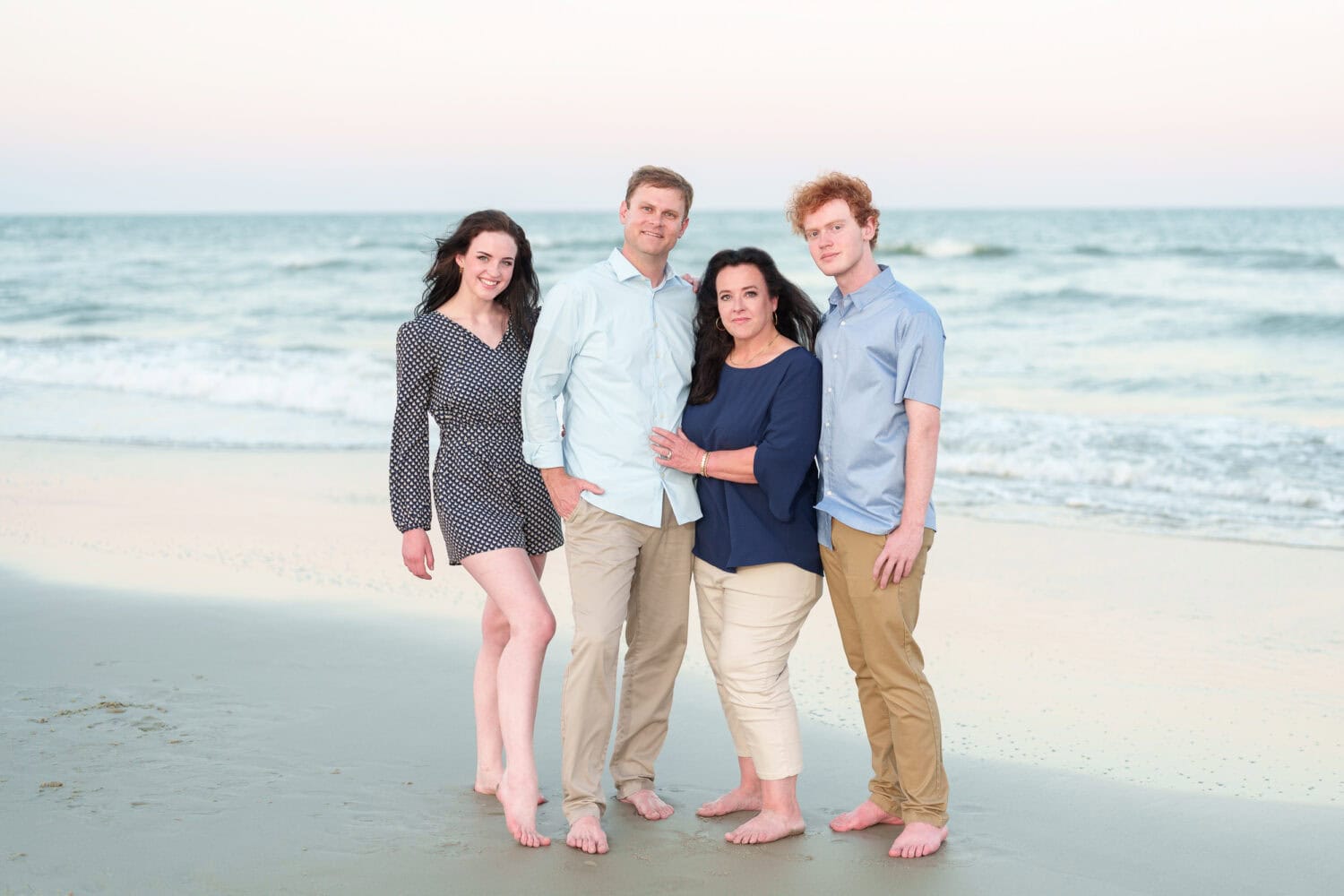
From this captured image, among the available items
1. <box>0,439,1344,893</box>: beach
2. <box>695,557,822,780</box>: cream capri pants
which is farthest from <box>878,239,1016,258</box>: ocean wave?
<box>695,557,822,780</box>: cream capri pants

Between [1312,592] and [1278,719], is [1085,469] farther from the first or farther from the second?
[1278,719]

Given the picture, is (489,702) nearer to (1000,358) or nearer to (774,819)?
(774,819)

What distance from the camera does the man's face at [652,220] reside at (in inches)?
138

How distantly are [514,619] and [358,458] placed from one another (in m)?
6.03

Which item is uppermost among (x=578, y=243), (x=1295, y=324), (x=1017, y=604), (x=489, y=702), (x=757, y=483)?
(x=578, y=243)

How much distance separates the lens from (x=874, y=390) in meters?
3.34

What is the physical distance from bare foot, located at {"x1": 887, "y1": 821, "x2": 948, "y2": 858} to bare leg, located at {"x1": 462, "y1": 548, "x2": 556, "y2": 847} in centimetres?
102

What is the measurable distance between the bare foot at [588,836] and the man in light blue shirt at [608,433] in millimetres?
11

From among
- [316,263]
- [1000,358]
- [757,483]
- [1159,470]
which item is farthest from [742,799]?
[316,263]

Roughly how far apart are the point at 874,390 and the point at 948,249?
34984 mm

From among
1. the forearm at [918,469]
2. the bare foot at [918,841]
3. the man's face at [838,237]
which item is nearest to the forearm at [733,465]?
the forearm at [918,469]

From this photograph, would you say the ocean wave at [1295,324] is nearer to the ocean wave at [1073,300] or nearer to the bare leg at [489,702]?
the ocean wave at [1073,300]

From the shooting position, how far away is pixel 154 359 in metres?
15.6

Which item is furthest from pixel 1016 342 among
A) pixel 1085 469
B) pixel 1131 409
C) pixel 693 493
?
pixel 693 493
